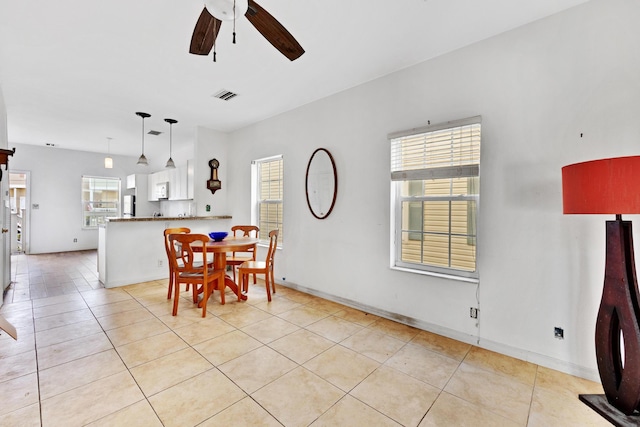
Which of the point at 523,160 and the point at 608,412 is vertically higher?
the point at 523,160

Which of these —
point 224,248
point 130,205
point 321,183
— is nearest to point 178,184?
point 130,205

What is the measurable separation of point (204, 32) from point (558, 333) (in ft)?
10.8

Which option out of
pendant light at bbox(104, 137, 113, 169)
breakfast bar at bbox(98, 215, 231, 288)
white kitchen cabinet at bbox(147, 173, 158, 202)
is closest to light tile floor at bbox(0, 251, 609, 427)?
breakfast bar at bbox(98, 215, 231, 288)

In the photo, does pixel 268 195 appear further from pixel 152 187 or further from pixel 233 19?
pixel 152 187

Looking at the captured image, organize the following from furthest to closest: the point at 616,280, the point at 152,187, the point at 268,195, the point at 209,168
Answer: the point at 152,187 < the point at 209,168 < the point at 268,195 < the point at 616,280

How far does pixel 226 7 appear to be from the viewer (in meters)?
1.43

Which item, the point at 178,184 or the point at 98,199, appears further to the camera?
the point at 98,199

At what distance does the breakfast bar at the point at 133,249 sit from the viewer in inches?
169

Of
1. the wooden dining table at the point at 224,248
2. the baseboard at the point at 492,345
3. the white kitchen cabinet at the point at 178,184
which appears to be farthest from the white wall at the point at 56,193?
the baseboard at the point at 492,345

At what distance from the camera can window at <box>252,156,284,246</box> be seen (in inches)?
182

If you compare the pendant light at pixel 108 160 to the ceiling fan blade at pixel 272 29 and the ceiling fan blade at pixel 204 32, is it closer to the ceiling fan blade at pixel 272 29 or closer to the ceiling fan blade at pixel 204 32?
the ceiling fan blade at pixel 204 32

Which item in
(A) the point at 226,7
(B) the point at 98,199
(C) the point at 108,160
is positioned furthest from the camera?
(B) the point at 98,199

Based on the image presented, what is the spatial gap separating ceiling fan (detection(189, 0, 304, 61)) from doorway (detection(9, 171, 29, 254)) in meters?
7.65

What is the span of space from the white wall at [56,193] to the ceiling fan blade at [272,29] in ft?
26.3
